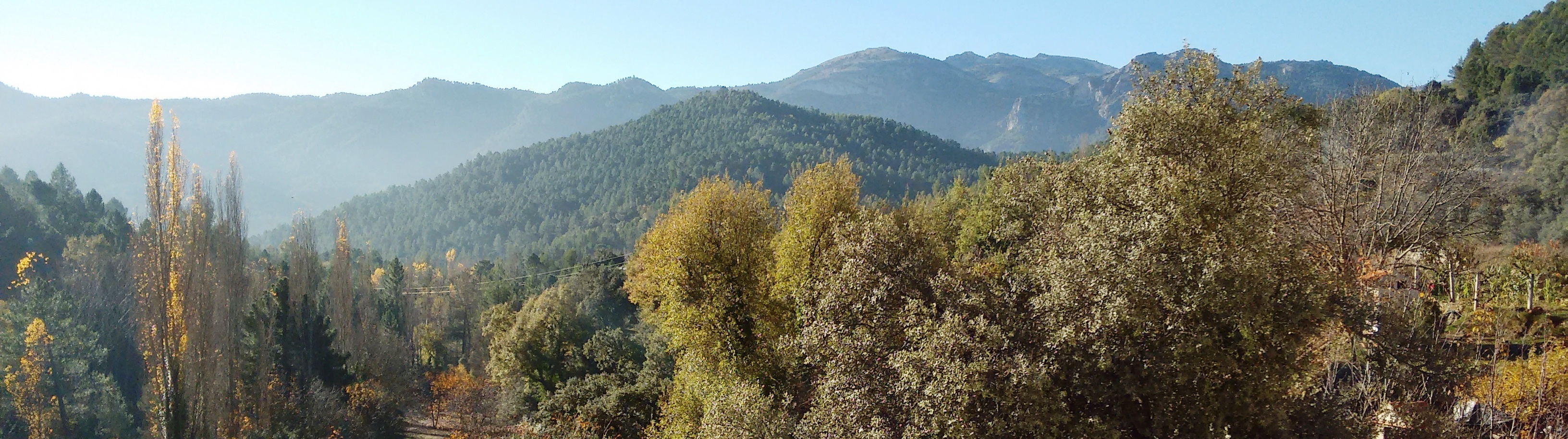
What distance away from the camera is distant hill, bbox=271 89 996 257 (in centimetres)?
14212

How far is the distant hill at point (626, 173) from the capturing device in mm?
142125

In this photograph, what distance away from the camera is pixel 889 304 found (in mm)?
13320

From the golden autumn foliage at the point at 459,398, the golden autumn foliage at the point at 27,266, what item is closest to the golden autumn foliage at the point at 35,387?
the golden autumn foliage at the point at 459,398

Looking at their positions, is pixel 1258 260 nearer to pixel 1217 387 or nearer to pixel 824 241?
pixel 1217 387

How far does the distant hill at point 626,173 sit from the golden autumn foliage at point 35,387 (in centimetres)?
8760

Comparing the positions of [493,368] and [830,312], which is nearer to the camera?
[830,312]

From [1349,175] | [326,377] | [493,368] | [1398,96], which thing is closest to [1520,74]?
[1398,96]

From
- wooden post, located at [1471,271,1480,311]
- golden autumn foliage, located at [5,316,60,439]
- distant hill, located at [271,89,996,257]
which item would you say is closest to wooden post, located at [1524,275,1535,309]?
wooden post, located at [1471,271,1480,311]

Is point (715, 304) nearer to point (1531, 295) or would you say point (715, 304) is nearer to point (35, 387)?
point (1531, 295)

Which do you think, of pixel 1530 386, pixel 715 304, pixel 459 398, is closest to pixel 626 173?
pixel 459 398

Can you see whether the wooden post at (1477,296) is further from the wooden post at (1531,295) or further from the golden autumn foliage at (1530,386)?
the golden autumn foliage at (1530,386)

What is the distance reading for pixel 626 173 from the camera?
524 feet

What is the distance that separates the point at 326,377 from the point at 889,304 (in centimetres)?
3757

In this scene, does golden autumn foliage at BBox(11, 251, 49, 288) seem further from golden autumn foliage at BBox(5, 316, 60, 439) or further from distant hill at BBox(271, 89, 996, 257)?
distant hill at BBox(271, 89, 996, 257)
